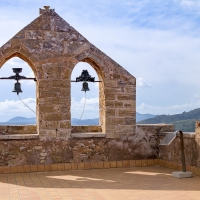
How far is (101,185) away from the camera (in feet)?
24.4

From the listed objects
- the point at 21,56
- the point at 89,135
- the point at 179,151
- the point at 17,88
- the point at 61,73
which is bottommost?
the point at 179,151

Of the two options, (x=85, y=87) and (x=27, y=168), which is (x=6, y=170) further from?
(x=85, y=87)

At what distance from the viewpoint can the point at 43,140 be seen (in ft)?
30.5

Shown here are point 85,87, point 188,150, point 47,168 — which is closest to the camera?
point 188,150

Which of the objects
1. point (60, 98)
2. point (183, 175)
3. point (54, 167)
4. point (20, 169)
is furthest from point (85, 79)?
point (183, 175)

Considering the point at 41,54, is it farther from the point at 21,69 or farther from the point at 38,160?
the point at 38,160

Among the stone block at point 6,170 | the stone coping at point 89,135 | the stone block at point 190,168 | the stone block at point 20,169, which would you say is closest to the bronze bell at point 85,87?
the stone coping at point 89,135

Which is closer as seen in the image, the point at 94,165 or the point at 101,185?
the point at 101,185

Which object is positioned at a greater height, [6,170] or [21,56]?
[21,56]

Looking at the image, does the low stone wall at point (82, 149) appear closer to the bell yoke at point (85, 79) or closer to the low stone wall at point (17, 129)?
the low stone wall at point (17, 129)

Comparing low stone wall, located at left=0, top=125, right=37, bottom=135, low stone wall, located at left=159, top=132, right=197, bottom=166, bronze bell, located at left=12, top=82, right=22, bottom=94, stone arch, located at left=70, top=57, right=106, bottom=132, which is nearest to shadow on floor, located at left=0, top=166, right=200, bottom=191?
low stone wall, located at left=159, top=132, right=197, bottom=166

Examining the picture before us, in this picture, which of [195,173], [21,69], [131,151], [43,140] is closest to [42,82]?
[21,69]

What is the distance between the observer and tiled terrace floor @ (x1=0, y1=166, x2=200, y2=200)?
6.44m

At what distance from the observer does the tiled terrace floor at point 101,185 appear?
644cm
